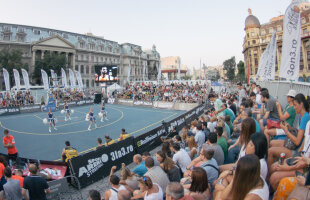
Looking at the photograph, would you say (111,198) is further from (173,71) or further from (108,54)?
(173,71)

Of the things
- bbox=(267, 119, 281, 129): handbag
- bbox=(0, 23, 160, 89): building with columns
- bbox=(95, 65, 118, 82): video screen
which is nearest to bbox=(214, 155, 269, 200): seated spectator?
bbox=(267, 119, 281, 129): handbag

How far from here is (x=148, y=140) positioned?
39.9 feet

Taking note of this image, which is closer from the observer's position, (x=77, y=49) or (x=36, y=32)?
(x=36, y=32)

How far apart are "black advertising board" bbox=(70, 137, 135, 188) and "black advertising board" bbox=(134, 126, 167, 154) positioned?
0.59 meters

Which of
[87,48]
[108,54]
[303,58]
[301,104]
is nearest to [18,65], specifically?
[87,48]

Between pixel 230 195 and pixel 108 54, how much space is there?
8472cm

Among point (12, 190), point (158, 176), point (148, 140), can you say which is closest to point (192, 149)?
point (158, 176)

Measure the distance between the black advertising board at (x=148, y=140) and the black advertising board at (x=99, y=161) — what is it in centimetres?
59

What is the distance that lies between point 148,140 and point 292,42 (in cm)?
852

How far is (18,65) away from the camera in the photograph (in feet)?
172

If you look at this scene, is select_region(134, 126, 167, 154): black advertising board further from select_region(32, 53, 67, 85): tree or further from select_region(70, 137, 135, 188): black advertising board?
select_region(32, 53, 67, 85): tree

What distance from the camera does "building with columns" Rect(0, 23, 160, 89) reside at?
59.7 m

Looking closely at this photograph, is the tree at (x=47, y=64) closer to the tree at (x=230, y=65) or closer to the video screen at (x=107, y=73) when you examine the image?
the video screen at (x=107, y=73)

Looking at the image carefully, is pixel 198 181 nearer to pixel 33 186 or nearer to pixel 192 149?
pixel 192 149
